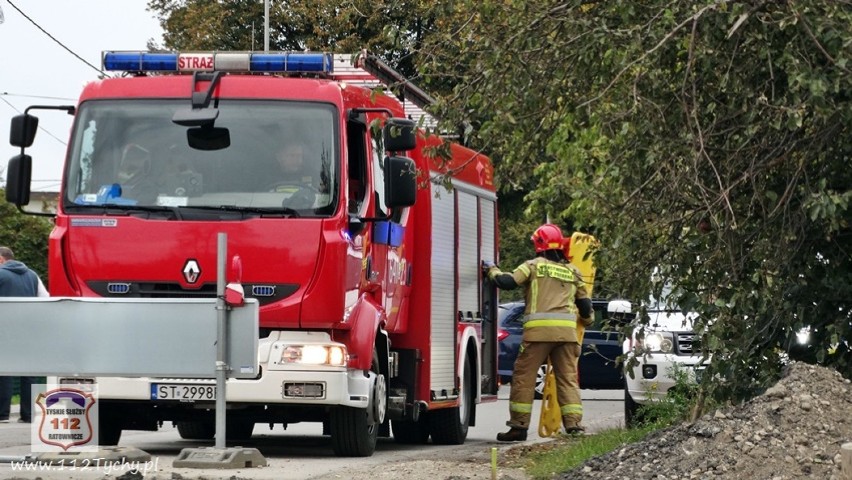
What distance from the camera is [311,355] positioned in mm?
11484

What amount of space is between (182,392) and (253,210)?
4.50 ft

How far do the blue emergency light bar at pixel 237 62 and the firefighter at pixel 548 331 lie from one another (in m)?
3.37

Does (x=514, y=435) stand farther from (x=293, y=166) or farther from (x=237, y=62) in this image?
(x=237, y=62)

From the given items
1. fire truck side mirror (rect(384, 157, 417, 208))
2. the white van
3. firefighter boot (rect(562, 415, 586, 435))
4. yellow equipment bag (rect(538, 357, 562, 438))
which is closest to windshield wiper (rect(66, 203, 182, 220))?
fire truck side mirror (rect(384, 157, 417, 208))

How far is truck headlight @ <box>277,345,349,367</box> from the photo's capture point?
11.5m

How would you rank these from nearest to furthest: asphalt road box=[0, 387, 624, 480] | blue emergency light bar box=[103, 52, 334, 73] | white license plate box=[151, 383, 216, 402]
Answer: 1. asphalt road box=[0, 387, 624, 480]
2. white license plate box=[151, 383, 216, 402]
3. blue emergency light bar box=[103, 52, 334, 73]

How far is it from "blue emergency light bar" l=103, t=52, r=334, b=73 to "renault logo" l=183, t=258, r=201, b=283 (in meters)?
1.65

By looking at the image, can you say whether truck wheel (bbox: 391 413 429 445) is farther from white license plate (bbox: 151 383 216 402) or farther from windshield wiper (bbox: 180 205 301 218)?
windshield wiper (bbox: 180 205 301 218)

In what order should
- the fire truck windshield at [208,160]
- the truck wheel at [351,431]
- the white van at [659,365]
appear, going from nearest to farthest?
the fire truck windshield at [208,160]
the truck wheel at [351,431]
the white van at [659,365]

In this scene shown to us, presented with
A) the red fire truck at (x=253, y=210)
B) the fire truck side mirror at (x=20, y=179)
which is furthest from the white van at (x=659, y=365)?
the fire truck side mirror at (x=20, y=179)

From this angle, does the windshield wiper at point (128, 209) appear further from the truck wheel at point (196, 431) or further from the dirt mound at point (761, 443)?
the dirt mound at point (761, 443)

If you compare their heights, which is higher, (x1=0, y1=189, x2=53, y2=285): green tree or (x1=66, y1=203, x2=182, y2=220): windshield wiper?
(x1=0, y1=189, x2=53, y2=285): green tree

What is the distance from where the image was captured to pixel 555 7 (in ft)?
30.7

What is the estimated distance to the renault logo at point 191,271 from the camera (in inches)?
448
